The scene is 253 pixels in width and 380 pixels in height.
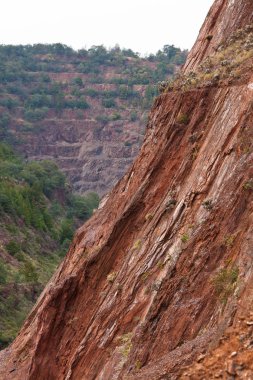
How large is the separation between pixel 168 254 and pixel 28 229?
54.0m

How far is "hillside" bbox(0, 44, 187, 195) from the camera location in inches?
5340

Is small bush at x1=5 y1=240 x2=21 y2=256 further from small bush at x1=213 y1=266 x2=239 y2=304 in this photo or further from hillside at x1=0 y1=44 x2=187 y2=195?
hillside at x1=0 y1=44 x2=187 y2=195

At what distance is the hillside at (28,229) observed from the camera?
154ft

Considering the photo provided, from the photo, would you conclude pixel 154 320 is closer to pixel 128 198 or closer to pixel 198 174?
pixel 198 174

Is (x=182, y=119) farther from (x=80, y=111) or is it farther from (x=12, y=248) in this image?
(x=80, y=111)

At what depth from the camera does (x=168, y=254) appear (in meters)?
14.5

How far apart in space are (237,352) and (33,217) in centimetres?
6284

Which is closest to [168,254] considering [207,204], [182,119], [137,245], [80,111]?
[207,204]

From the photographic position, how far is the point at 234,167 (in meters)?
13.5

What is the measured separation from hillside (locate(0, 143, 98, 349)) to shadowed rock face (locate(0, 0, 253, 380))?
21892 mm

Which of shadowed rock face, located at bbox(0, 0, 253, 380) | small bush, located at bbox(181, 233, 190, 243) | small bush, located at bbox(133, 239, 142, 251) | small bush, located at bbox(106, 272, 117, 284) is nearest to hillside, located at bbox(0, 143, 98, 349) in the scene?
shadowed rock face, located at bbox(0, 0, 253, 380)

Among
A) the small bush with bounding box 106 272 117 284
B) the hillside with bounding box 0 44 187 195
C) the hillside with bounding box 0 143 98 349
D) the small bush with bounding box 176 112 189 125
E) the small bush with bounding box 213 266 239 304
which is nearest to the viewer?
the small bush with bounding box 213 266 239 304

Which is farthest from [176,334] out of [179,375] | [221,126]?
[221,126]

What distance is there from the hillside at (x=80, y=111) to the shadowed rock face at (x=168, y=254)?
109 m
